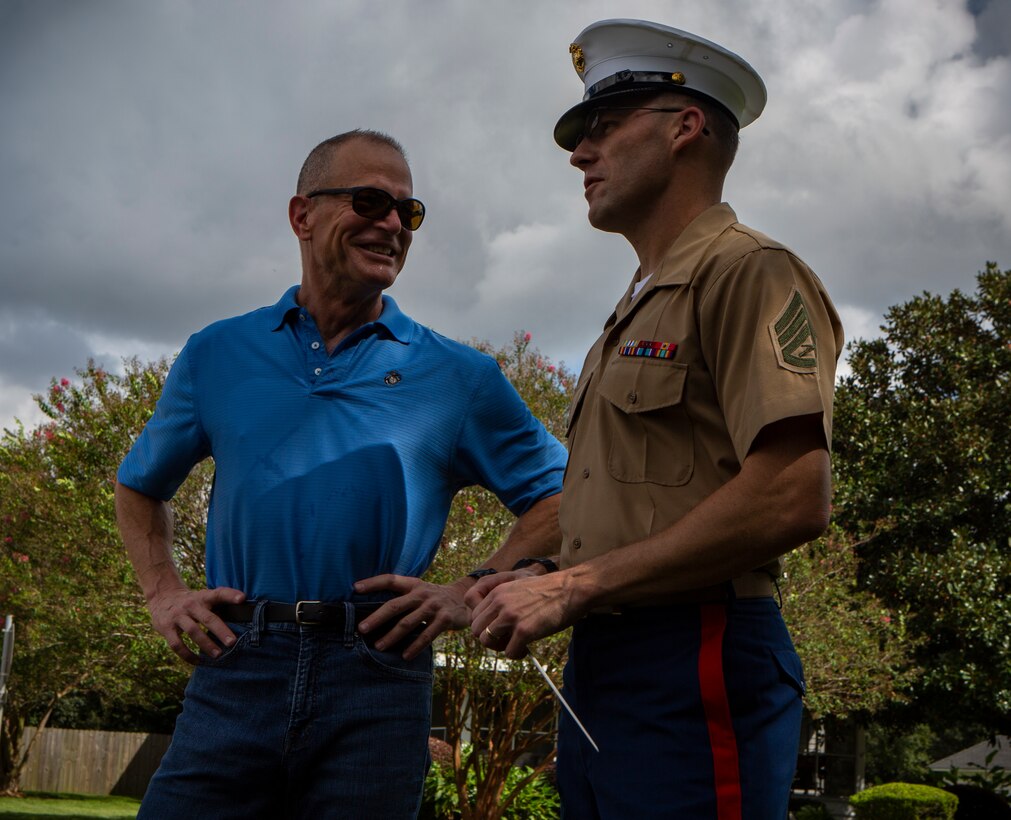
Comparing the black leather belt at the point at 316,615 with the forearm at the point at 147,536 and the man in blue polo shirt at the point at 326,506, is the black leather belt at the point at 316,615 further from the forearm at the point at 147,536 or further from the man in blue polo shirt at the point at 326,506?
the forearm at the point at 147,536

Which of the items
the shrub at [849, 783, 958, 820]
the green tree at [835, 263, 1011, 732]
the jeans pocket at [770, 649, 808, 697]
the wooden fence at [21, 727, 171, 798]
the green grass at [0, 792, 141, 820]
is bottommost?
the green grass at [0, 792, 141, 820]

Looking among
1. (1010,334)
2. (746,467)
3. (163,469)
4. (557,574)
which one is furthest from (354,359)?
(1010,334)

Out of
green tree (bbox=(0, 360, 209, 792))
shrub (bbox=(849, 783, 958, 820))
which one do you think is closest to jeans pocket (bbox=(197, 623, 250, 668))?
green tree (bbox=(0, 360, 209, 792))

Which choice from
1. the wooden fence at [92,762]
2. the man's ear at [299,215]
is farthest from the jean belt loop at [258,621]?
the wooden fence at [92,762]

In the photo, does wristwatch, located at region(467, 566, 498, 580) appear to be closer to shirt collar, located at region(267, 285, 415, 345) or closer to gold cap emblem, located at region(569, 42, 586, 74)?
shirt collar, located at region(267, 285, 415, 345)

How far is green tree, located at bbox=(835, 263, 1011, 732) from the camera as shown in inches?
831

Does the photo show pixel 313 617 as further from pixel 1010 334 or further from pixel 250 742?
pixel 1010 334

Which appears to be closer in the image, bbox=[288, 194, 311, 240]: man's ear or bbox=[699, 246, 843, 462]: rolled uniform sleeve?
bbox=[699, 246, 843, 462]: rolled uniform sleeve

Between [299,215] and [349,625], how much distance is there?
4.20 ft

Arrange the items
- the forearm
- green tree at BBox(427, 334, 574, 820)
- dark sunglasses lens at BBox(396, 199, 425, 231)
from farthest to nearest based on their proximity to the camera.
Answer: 1. green tree at BBox(427, 334, 574, 820)
2. dark sunglasses lens at BBox(396, 199, 425, 231)
3. the forearm

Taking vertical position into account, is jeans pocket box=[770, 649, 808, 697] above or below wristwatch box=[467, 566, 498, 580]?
below

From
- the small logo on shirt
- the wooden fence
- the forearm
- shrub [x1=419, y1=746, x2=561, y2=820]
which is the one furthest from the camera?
the wooden fence

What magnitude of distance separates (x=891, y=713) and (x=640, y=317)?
23.6 metres

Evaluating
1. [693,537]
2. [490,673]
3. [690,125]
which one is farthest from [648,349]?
[490,673]
